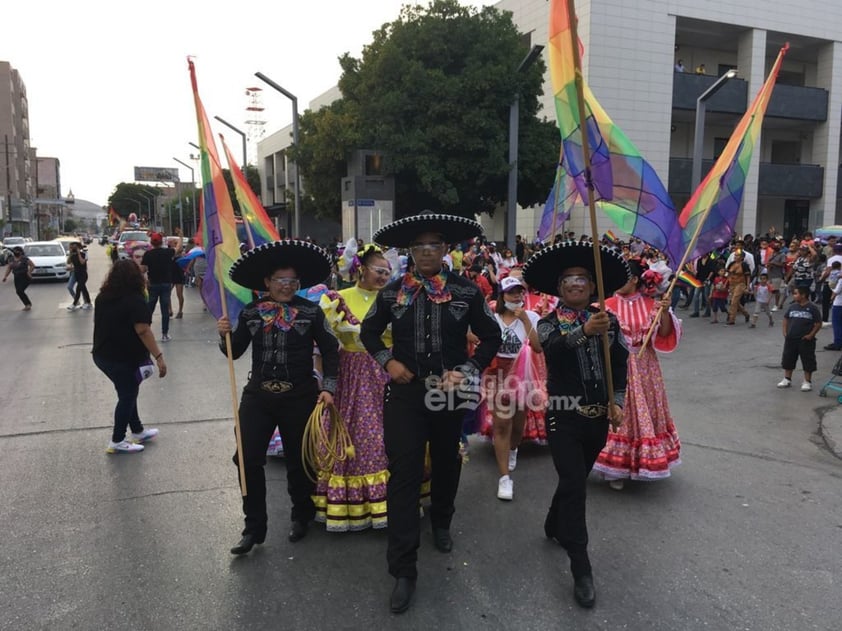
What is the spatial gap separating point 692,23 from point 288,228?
26.7 meters

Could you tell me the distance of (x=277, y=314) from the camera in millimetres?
3758

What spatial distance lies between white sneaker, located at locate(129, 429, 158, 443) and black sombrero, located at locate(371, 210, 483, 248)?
3300mm

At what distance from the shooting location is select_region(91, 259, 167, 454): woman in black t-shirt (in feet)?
16.9

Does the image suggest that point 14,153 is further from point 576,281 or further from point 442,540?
point 576,281

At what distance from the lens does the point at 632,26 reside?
25500mm

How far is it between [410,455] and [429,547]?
0.81 metres

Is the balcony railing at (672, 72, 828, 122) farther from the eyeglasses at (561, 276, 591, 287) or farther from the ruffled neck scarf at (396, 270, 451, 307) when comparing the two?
the ruffled neck scarf at (396, 270, 451, 307)

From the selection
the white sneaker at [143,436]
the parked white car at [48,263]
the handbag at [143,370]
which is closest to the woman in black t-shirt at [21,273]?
the parked white car at [48,263]

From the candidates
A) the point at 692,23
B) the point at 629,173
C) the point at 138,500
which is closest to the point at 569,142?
the point at 629,173

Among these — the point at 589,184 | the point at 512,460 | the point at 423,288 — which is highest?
the point at 589,184

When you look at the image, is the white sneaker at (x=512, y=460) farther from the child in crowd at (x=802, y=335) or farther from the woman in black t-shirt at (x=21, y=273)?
the woman in black t-shirt at (x=21, y=273)

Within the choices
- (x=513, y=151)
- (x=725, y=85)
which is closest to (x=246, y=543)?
(x=513, y=151)

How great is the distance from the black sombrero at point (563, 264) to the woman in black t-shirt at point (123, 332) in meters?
3.17

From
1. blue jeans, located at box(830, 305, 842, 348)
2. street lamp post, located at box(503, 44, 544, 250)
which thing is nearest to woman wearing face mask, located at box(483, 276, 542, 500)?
blue jeans, located at box(830, 305, 842, 348)
